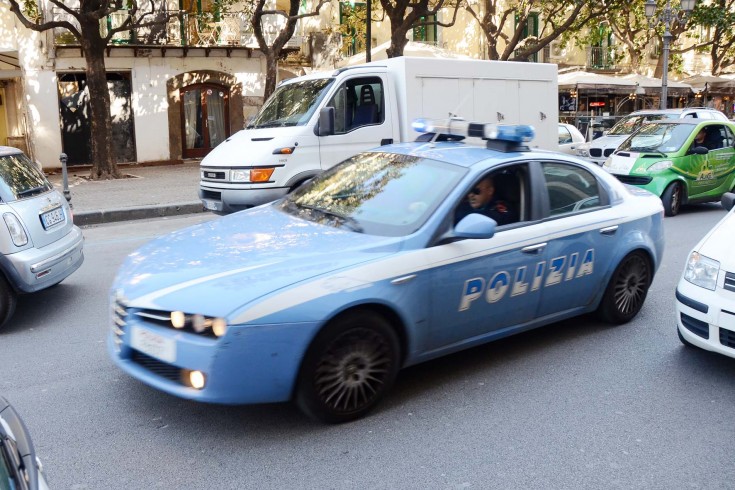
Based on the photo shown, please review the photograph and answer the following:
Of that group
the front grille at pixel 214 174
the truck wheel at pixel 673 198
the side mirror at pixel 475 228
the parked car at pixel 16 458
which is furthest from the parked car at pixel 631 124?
the parked car at pixel 16 458

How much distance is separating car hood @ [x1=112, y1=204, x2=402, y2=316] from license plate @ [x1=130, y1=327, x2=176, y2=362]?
16 centimetres

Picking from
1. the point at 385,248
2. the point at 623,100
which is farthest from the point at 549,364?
the point at 623,100

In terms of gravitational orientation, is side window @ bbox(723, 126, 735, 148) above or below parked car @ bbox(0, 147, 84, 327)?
above

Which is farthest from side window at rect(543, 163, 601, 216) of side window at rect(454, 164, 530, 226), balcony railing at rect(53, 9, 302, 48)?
balcony railing at rect(53, 9, 302, 48)

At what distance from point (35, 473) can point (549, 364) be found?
384 centimetres

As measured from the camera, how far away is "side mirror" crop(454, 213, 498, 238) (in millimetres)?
4590

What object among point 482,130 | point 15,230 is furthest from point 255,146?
point 482,130

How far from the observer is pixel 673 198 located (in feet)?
39.7

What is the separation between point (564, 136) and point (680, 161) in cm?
A: 491

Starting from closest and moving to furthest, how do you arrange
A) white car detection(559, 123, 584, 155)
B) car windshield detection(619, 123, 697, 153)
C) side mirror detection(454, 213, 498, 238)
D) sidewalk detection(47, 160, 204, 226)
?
side mirror detection(454, 213, 498, 238)
car windshield detection(619, 123, 697, 153)
sidewalk detection(47, 160, 204, 226)
white car detection(559, 123, 584, 155)

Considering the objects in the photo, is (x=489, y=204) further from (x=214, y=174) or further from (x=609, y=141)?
(x=609, y=141)

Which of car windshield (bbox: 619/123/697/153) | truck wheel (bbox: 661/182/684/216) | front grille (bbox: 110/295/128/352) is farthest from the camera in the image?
car windshield (bbox: 619/123/697/153)

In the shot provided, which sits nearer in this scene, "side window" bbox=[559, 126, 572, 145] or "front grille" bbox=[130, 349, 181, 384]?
"front grille" bbox=[130, 349, 181, 384]

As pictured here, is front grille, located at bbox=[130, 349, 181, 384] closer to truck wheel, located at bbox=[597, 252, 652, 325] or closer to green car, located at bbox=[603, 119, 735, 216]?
truck wheel, located at bbox=[597, 252, 652, 325]
